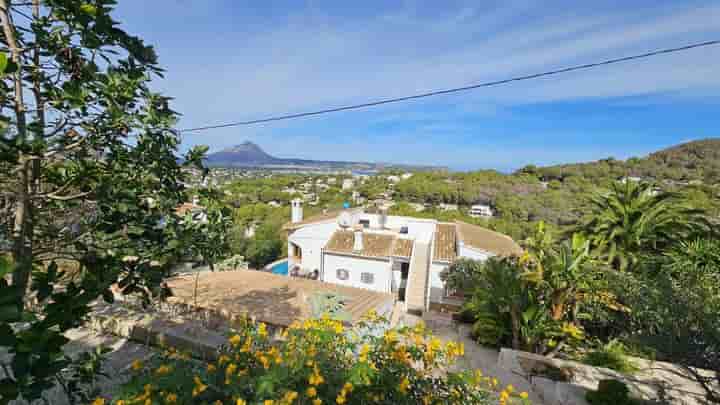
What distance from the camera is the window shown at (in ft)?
49.6

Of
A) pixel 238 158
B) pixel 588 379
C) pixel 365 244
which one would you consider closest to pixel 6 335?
pixel 588 379

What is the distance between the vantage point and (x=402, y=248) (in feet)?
51.6

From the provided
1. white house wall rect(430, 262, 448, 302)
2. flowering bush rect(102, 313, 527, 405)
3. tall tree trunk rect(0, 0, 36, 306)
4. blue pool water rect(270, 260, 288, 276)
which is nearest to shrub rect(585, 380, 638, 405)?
flowering bush rect(102, 313, 527, 405)

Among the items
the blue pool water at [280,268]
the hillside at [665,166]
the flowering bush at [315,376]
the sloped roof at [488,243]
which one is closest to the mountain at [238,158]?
the blue pool water at [280,268]

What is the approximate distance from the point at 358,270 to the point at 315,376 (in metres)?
13.2

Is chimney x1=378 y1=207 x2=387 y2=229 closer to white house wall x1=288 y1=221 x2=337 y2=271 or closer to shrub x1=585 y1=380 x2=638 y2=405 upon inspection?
white house wall x1=288 y1=221 x2=337 y2=271

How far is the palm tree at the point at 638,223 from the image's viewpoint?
7441mm

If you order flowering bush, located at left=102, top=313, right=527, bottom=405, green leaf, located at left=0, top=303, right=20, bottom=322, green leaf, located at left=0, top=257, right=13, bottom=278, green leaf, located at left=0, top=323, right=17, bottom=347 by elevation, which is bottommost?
flowering bush, located at left=102, top=313, right=527, bottom=405

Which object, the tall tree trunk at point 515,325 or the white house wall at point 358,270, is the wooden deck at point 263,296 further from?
the white house wall at point 358,270

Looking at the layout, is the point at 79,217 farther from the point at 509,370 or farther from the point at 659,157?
the point at 659,157

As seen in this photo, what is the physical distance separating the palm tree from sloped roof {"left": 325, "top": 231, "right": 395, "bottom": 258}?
8.65 meters

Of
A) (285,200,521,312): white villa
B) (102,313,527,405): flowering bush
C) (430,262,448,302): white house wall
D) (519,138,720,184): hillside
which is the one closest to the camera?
(102,313,527,405): flowering bush

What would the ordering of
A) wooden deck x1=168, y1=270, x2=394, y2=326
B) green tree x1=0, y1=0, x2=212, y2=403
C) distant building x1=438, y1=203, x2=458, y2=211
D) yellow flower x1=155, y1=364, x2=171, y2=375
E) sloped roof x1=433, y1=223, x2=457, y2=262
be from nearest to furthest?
green tree x1=0, y1=0, x2=212, y2=403 → yellow flower x1=155, y1=364, x2=171, y2=375 → wooden deck x1=168, y1=270, x2=394, y2=326 → sloped roof x1=433, y1=223, x2=457, y2=262 → distant building x1=438, y1=203, x2=458, y2=211

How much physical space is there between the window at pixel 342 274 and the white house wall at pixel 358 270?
11cm
